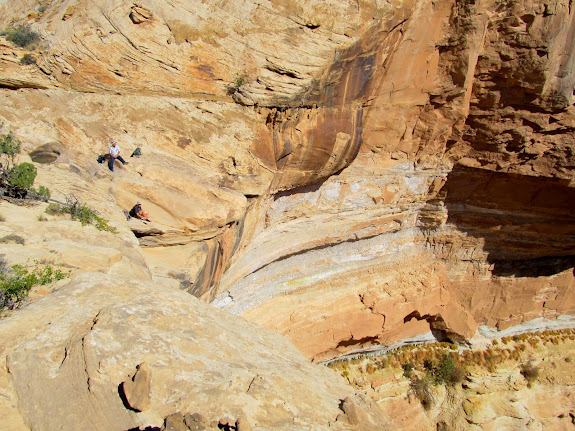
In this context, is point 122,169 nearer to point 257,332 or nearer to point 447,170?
point 257,332

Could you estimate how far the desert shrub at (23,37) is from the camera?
6832mm

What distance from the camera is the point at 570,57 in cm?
772

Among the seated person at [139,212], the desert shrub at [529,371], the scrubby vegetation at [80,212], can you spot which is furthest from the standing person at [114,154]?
the desert shrub at [529,371]

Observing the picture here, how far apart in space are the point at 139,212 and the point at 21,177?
59.5 inches

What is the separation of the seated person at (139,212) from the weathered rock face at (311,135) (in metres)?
0.14

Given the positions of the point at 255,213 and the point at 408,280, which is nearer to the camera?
the point at 255,213

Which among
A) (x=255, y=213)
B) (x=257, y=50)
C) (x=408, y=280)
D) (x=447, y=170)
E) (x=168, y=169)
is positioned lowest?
(x=408, y=280)

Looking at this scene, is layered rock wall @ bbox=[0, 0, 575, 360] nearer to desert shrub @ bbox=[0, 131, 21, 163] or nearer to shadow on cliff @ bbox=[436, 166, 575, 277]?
shadow on cliff @ bbox=[436, 166, 575, 277]

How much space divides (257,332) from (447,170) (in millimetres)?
6361

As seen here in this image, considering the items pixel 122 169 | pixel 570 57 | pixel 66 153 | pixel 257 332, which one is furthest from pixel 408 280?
pixel 66 153

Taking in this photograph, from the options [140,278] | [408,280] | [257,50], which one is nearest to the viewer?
[140,278]

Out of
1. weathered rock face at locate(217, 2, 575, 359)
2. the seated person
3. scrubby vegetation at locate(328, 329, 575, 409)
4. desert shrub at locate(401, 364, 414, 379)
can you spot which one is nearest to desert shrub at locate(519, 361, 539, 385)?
scrubby vegetation at locate(328, 329, 575, 409)

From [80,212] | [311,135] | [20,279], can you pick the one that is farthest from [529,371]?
[20,279]

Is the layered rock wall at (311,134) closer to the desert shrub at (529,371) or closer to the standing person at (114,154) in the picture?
the standing person at (114,154)
